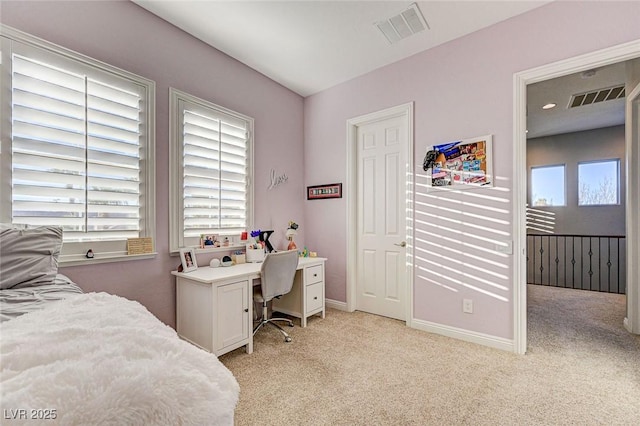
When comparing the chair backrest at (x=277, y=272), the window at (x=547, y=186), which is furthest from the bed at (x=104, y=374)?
the window at (x=547, y=186)

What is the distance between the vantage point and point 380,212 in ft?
11.1

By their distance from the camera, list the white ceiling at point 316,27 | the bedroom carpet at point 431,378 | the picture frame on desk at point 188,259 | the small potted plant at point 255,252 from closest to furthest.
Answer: the bedroom carpet at point 431,378 < the white ceiling at point 316,27 < the picture frame on desk at point 188,259 < the small potted plant at point 255,252

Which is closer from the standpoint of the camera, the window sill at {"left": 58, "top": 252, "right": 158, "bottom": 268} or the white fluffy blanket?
the white fluffy blanket

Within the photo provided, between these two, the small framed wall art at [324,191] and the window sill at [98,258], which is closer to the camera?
the window sill at [98,258]

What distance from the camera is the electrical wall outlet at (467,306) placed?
2.61 m

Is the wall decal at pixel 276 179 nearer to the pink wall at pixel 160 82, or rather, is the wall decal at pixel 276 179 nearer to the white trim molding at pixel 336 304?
the pink wall at pixel 160 82

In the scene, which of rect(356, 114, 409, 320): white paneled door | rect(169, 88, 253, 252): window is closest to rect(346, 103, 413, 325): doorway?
rect(356, 114, 409, 320): white paneled door

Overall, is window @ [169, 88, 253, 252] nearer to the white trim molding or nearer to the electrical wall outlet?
the white trim molding

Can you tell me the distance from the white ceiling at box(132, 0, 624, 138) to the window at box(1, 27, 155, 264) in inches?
32.3

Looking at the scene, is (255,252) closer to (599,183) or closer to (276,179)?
(276,179)

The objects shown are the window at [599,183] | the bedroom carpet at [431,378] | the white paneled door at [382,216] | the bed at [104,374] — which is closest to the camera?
the bed at [104,374]

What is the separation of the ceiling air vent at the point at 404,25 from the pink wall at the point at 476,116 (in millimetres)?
395

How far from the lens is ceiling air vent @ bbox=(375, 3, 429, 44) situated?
7.86 feet

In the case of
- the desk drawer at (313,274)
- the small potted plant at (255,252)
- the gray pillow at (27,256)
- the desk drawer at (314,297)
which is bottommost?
the desk drawer at (314,297)
